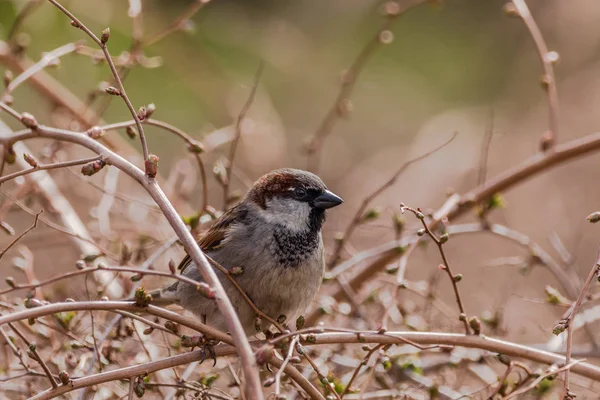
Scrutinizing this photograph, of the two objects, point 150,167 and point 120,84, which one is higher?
point 120,84

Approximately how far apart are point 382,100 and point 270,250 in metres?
6.04

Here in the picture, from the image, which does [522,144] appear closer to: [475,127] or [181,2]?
[475,127]

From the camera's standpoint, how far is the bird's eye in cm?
257

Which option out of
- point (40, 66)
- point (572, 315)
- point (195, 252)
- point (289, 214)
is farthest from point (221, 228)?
point (572, 315)

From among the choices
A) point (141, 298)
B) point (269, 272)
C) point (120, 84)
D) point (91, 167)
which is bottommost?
point (269, 272)

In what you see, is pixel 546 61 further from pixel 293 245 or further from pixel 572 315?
pixel 572 315

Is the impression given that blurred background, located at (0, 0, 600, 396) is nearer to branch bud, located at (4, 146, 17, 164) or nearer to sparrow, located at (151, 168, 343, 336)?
sparrow, located at (151, 168, 343, 336)

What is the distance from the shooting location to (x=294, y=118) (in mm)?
7816

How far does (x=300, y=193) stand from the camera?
258 cm

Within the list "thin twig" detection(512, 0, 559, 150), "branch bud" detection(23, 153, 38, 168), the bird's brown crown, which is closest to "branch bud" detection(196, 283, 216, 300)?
"branch bud" detection(23, 153, 38, 168)

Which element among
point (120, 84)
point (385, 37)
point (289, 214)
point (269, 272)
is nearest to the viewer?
point (120, 84)

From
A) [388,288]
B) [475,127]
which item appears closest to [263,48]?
→ [475,127]

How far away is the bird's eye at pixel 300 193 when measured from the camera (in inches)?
101

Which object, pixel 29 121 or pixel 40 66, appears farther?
pixel 40 66
